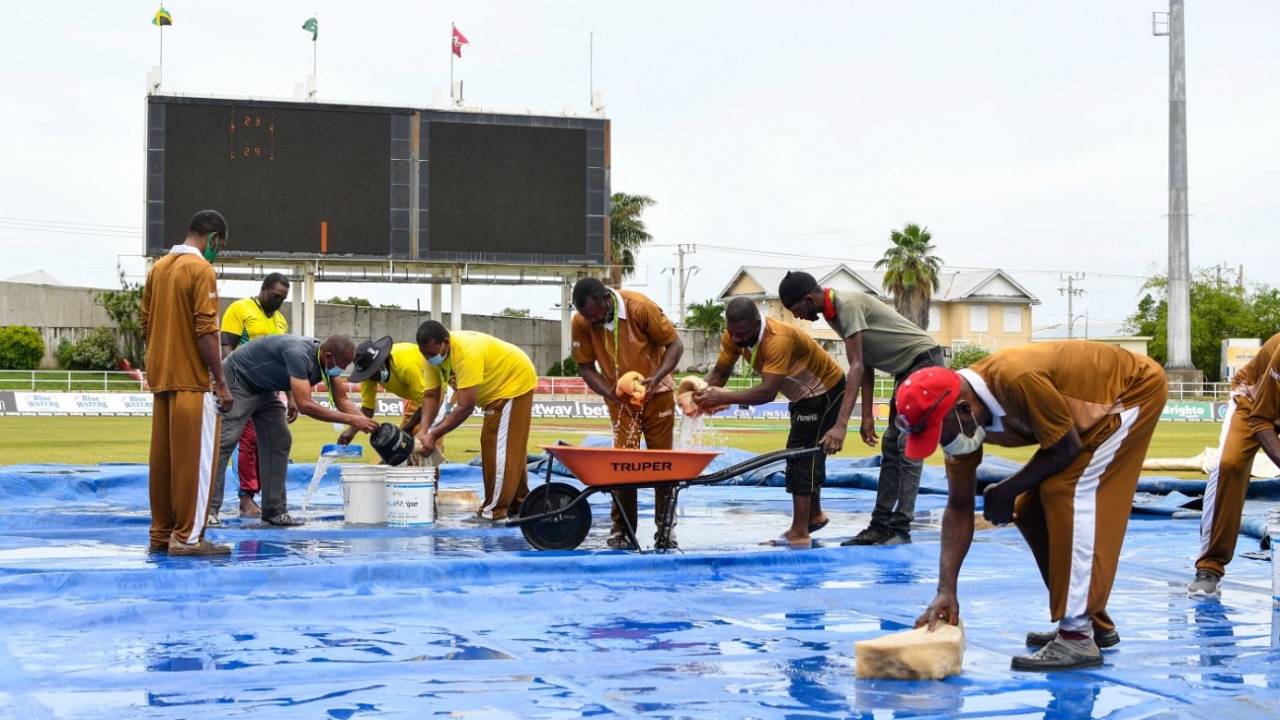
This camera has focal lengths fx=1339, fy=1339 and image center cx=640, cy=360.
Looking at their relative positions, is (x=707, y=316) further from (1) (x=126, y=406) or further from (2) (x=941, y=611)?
(2) (x=941, y=611)

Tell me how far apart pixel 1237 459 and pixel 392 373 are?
5314 mm

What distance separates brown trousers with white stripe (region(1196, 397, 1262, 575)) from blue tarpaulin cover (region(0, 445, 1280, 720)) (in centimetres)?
21

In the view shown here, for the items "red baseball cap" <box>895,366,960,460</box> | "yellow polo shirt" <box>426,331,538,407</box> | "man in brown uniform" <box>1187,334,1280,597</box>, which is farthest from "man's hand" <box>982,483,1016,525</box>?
"yellow polo shirt" <box>426,331,538,407</box>

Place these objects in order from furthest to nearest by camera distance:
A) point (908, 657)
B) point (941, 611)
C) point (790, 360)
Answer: point (790, 360), point (941, 611), point (908, 657)

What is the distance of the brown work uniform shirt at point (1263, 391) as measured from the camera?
20.4 ft

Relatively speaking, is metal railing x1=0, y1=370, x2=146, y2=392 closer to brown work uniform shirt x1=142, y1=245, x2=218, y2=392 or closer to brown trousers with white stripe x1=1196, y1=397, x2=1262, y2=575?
brown work uniform shirt x1=142, y1=245, x2=218, y2=392

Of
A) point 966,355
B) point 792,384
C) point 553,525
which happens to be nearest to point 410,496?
point 553,525

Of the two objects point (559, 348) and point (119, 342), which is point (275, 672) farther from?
point (559, 348)

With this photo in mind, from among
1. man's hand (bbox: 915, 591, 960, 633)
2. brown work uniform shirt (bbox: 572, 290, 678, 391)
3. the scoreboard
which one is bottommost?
man's hand (bbox: 915, 591, 960, 633)

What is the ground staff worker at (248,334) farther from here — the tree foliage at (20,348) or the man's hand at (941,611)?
the tree foliage at (20,348)

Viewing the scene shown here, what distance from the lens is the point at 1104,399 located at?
4.64m

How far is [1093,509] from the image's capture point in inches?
182

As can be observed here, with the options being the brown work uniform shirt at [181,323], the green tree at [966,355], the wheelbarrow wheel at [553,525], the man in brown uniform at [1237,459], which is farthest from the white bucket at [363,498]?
the green tree at [966,355]

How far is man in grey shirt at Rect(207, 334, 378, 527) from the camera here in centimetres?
849
